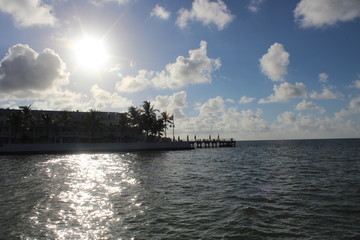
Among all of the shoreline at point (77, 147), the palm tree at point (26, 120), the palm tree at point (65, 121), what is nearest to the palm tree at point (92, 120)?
the palm tree at point (65, 121)

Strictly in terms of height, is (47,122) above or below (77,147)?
above

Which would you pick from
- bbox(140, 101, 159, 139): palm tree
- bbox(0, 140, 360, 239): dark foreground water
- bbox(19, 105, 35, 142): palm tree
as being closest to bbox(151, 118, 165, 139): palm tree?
bbox(140, 101, 159, 139): palm tree

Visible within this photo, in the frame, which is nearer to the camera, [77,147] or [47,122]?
[77,147]

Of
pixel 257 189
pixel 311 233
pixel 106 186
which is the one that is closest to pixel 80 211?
pixel 106 186

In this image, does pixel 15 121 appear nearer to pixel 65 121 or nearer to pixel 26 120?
pixel 26 120

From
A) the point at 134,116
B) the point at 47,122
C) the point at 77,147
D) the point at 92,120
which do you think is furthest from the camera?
the point at 134,116

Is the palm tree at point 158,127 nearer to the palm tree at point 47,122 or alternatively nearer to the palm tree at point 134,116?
the palm tree at point 134,116

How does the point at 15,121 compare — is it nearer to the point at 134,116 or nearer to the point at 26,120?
the point at 26,120

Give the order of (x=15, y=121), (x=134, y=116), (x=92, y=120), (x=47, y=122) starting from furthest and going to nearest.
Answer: (x=134, y=116)
(x=92, y=120)
(x=47, y=122)
(x=15, y=121)

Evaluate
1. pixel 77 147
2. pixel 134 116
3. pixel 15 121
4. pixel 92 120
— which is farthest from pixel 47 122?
pixel 134 116

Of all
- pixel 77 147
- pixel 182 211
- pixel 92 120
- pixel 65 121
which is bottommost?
pixel 182 211

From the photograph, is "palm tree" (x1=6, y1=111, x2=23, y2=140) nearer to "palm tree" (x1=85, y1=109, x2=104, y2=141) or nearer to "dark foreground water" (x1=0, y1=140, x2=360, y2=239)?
"palm tree" (x1=85, y1=109, x2=104, y2=141)

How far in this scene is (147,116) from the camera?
85875 millimetres

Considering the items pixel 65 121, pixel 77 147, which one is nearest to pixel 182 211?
pixel 77 147
